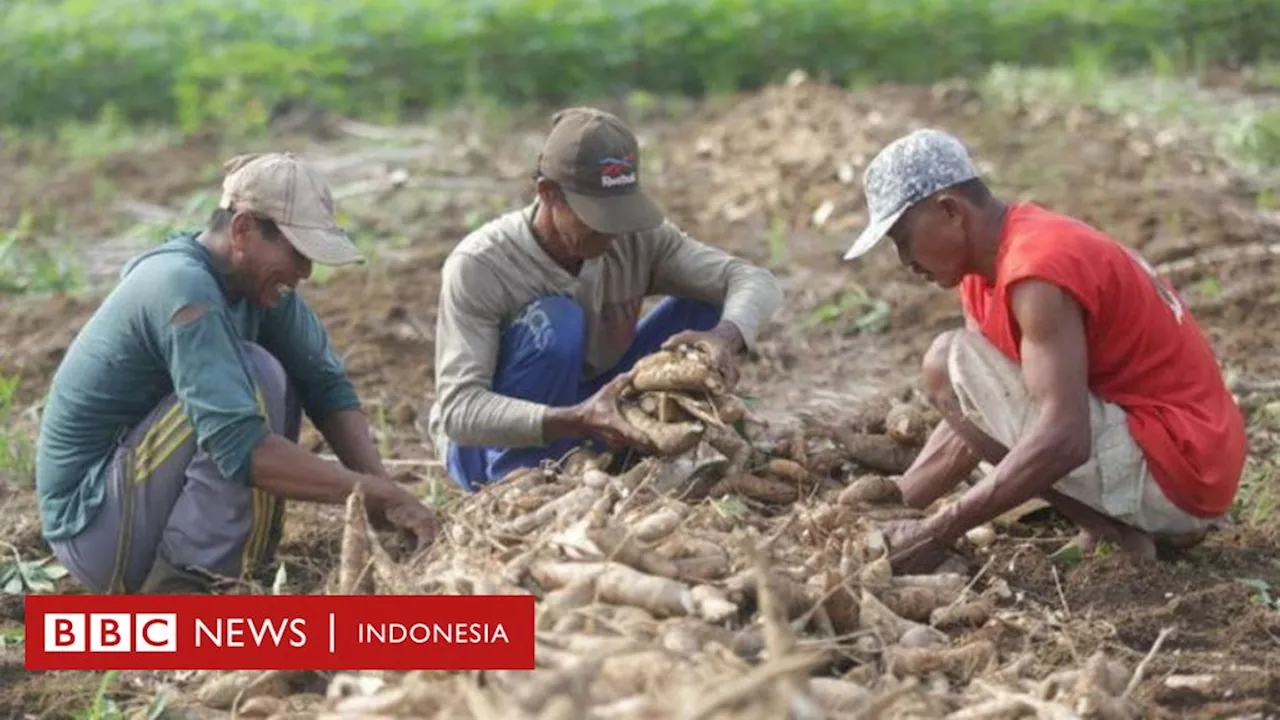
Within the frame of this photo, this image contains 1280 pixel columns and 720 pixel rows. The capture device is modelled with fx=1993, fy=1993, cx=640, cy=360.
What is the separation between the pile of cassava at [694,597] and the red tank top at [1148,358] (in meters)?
0.52

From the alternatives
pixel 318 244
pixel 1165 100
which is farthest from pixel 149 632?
pixel 1165 100

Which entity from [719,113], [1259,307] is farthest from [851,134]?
[1259,307]

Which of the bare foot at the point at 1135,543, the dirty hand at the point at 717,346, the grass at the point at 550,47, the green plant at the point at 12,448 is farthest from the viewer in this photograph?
the grass at the point at 550,47

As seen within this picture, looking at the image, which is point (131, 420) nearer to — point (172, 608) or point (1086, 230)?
point (172, 608)

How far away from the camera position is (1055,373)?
447cm

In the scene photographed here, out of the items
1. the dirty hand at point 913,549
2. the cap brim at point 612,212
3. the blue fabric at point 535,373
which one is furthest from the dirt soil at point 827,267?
the cap brim at point 612,212

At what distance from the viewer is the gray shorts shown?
4.77 m

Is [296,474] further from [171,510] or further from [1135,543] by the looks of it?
[1135,543]

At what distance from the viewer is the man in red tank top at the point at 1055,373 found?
4.49 meters

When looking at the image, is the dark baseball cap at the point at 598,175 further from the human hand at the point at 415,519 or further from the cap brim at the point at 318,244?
the human hand at the point at 415,519

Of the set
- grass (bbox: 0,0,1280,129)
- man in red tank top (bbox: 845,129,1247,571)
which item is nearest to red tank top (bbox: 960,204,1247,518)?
man in red tank top (bbox: 845,129,1247,571)

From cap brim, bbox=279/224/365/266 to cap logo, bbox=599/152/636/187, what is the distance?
643mm

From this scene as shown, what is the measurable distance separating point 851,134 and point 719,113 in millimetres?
1849

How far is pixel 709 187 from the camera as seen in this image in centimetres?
948
